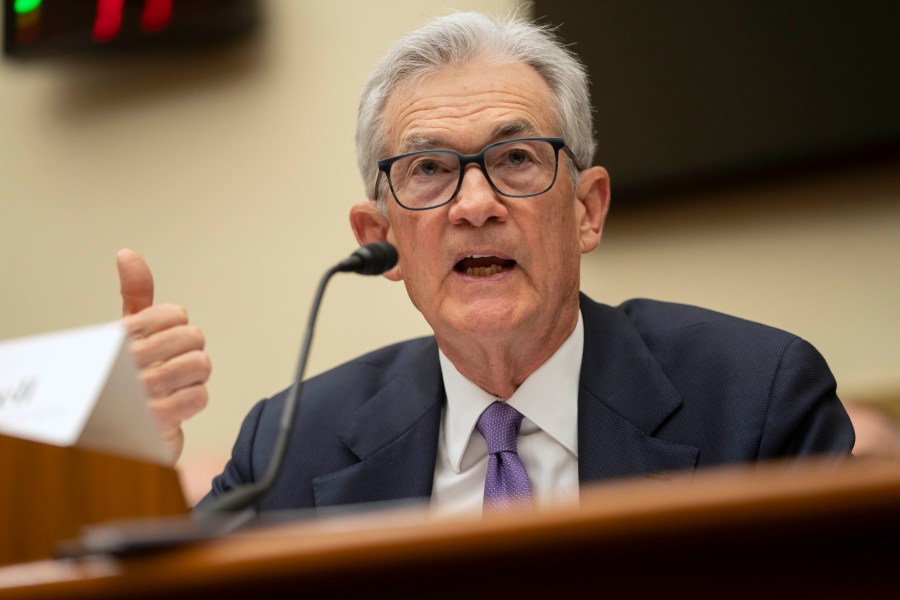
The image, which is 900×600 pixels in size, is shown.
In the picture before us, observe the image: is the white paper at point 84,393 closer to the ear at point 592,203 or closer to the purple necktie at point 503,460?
the purple necktie at point 503,460

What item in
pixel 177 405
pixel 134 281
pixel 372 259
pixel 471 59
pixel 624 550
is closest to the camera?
pixel 624 550

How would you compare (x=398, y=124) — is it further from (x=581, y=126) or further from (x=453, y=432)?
(x=453, y=432)

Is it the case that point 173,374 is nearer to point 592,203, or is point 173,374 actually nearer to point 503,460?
point 503,460

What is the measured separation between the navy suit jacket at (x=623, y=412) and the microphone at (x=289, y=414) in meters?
0.54

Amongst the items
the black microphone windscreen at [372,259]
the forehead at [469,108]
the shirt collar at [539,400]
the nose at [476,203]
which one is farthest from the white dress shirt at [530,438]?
the black microphone windscreen at [372,259]

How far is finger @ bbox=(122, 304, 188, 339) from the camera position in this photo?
149 cm

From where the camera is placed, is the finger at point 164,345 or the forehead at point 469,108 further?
the forehead at point 469,108

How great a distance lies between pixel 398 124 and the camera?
196 cm

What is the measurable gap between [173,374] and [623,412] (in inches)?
29.5

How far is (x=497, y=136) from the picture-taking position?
6.07 ft

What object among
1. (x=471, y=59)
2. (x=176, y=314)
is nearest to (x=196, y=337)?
(x=176, y=314)

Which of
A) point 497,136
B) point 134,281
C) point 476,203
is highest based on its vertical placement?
point 497,136

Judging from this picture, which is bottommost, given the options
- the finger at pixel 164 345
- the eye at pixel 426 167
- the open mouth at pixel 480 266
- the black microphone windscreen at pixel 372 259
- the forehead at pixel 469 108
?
the finger at pixel 164 345

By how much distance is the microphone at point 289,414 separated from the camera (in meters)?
0.94
